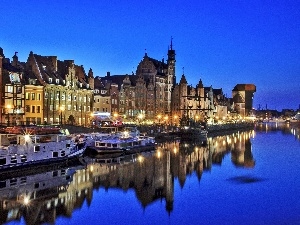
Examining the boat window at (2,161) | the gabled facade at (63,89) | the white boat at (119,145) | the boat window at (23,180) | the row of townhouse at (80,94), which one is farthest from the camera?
the gabled facade at (63,89)

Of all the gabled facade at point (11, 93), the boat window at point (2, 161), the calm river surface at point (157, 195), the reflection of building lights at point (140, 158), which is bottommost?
the calm river surface at point (157, 195)

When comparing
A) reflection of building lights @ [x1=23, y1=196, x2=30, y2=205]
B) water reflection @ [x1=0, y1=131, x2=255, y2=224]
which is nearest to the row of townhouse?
water reflection @ [x1=0, y1=131, x2=255, y2=224]

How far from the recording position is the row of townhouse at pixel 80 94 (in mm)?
71688

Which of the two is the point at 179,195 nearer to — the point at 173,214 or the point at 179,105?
the point at 173,214

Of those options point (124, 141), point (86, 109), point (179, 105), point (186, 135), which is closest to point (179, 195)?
point (124, 141)

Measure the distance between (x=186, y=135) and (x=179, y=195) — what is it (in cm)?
6330

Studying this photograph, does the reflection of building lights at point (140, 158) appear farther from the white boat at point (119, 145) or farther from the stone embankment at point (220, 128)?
the stone embankment at point (220, 128)

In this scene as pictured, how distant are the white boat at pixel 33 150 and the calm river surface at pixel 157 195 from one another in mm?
2319

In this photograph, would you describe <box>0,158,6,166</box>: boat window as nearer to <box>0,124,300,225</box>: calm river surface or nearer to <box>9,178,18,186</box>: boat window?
<box>9,178,18,186</box>: boat window

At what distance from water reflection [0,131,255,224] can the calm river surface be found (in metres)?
0.06

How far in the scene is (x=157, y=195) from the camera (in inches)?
1516

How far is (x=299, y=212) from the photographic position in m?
33.5

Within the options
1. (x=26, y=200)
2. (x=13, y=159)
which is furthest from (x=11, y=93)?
(x=26, y=200)

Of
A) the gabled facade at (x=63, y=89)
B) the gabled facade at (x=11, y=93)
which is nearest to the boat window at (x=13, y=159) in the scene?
the gabled facade at (x=11, y=93)
